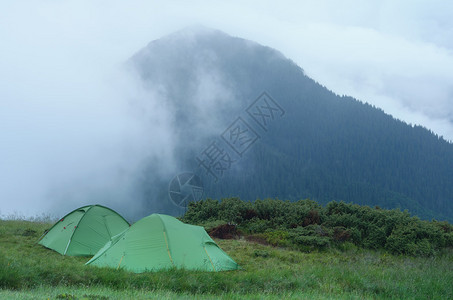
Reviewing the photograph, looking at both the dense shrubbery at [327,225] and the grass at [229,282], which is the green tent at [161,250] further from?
the dense shrubbery at [327,225]

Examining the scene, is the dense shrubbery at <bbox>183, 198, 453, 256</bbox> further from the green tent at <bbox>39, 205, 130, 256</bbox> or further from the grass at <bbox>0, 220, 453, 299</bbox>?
the green tent at <bbox>39, 205, 130, 256</bbox>

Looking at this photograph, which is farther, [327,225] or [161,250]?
[327,225]

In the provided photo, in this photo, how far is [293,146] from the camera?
58.4 metres

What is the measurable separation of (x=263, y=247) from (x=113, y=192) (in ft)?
162

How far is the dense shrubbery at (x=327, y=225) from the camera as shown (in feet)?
47.9

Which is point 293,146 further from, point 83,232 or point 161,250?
point 161,250

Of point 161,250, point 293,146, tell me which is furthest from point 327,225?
point 293,146

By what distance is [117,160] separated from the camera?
6981cm

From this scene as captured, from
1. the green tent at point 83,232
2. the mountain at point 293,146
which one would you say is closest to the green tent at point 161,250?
the green tent at point 83,232

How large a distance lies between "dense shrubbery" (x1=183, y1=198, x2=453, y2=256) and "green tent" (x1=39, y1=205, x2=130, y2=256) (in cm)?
482

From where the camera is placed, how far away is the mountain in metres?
50.2

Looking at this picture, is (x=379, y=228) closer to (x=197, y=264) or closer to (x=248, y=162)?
(x=197, y=264)

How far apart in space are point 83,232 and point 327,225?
1016cm

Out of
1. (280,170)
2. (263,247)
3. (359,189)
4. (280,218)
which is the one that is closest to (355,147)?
(359,189)
